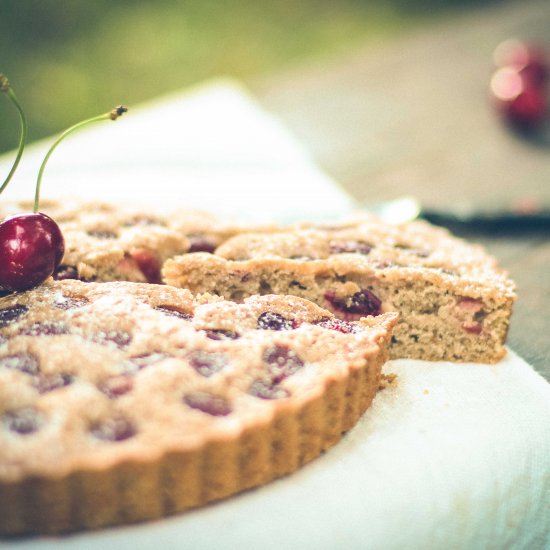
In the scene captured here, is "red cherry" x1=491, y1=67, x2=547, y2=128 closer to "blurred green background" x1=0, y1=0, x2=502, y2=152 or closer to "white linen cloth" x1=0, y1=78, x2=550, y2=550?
"blurred green background" x1=0, y1=0, x2=502, y2=152

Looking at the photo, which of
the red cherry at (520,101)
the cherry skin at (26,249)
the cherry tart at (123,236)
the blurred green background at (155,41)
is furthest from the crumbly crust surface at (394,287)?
the blurred green background at (155,41)

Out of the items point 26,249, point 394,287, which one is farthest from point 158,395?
point 394,287

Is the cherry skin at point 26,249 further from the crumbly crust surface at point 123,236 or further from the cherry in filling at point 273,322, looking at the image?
the cherry in filling at point 273,322

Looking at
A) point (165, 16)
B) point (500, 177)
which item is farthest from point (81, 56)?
point (500, 177)

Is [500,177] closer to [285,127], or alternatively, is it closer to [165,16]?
[285,127]

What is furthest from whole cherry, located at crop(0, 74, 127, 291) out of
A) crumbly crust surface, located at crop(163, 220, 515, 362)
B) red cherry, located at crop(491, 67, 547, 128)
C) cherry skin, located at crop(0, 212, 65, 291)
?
red cherry, located at crop(491, 67, 547, 128)

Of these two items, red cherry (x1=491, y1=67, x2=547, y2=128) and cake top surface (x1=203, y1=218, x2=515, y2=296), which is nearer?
cake top surface (x1=203, y1=218, x2=515, y2=296)
